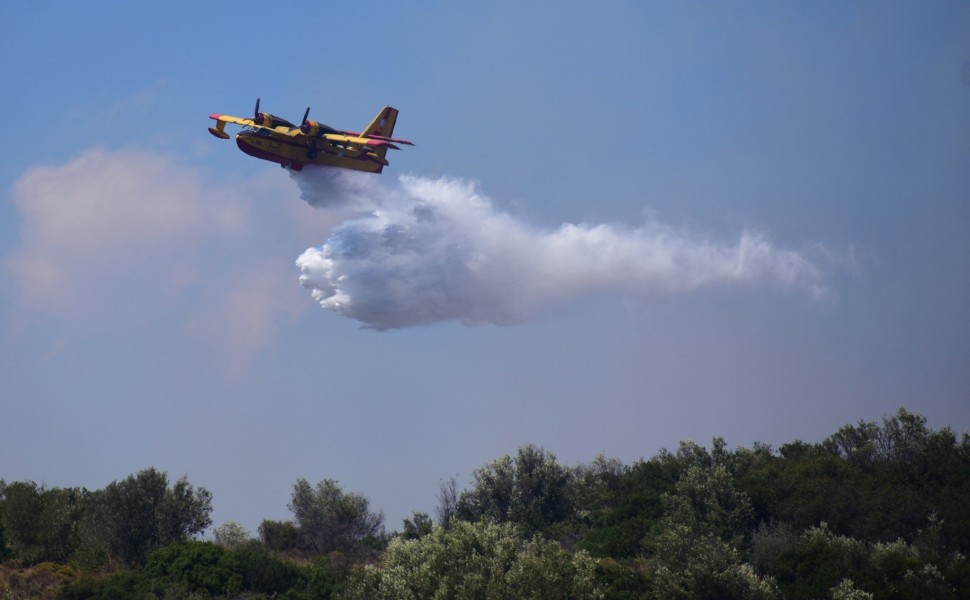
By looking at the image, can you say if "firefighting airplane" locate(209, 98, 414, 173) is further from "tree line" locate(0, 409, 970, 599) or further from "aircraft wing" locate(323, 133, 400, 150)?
"tree line" locate(0, 409, 970, 599)

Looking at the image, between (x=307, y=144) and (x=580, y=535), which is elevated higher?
(x=307, y=144)

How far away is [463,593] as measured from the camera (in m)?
39.1

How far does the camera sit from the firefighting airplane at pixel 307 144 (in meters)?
59.9

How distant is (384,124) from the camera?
6956 cm

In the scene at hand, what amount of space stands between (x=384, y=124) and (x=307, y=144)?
8.80 metres

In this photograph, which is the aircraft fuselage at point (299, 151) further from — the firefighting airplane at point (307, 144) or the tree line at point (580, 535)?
the tree line at point (580, 535)

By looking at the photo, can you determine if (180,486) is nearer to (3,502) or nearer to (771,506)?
(3,502)

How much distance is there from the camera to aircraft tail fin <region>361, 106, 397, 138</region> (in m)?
68.8

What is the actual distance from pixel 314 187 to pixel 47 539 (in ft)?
69.8

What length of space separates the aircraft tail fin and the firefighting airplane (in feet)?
13.4

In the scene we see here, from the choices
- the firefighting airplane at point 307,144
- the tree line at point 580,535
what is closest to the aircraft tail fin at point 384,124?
the firefighting airplane at point 307,144

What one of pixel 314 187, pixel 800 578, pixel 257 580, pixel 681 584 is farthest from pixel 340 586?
pixel 314 187

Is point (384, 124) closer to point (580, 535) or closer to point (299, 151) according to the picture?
point (299, 151)

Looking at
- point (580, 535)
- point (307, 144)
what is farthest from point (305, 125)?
point (580, 535)
